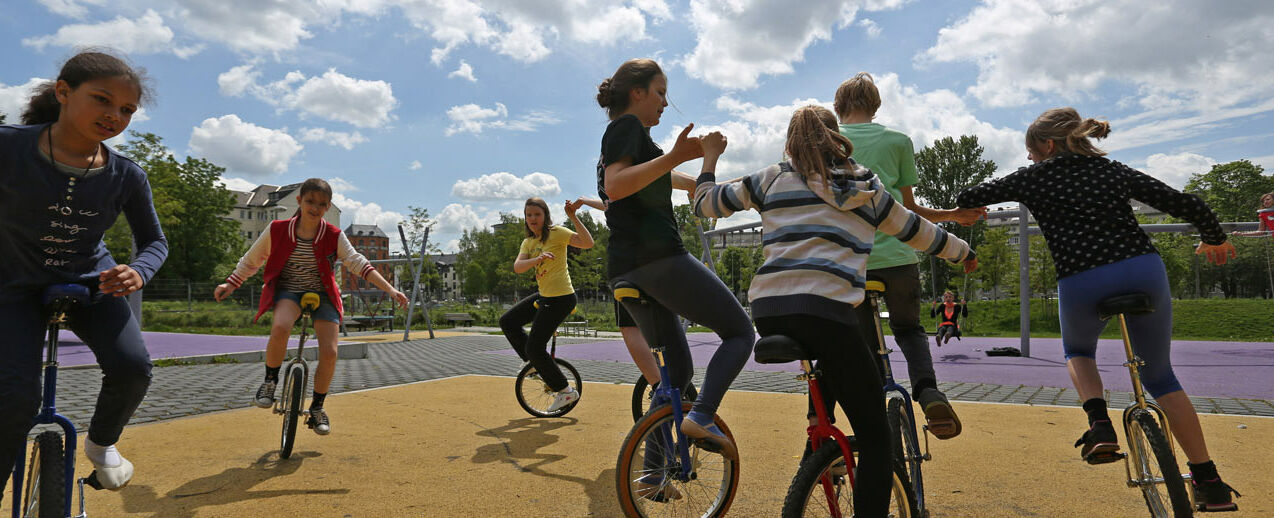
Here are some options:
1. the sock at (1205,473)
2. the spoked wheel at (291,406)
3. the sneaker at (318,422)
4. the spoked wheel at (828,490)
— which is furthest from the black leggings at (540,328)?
the sock at (1205,473)

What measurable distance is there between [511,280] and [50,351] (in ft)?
176

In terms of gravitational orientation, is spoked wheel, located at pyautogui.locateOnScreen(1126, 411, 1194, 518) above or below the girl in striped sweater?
below

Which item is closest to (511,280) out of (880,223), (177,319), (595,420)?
(177,319)

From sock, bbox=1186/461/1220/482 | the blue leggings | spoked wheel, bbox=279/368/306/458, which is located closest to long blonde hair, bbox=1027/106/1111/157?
the blue leggings

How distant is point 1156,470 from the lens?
277 centimetres

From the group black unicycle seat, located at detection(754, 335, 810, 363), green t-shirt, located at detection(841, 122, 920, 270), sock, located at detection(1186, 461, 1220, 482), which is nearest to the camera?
black unicycle seat, located at detection(754, 335, 810, 363)

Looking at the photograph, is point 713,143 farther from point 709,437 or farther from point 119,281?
point 119,281

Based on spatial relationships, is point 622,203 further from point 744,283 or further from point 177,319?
point 744,283

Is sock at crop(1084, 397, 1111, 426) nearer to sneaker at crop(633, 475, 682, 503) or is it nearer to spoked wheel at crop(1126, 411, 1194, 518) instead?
spoked wheel at crop(1126, 411, 1194, 518)

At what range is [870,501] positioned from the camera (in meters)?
2.21

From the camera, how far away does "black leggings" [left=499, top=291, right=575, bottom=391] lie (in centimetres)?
578

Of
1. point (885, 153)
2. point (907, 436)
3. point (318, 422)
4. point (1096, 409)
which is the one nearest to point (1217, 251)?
point (1096, 409)

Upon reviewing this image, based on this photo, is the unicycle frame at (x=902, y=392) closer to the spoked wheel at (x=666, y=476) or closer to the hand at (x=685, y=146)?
the spoked wheel at (x=666, y=476)

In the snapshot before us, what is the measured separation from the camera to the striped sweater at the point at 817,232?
235cm
